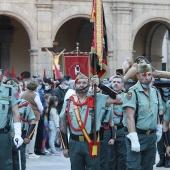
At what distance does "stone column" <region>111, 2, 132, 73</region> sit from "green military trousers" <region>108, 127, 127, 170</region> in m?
16.6

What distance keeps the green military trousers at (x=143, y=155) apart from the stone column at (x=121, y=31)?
61.0 feet

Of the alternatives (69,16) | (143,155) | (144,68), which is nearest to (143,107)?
(144,68)

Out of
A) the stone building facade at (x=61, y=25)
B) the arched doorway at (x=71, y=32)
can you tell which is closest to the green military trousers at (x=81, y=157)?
the stone building facade at (x=61, y=25)

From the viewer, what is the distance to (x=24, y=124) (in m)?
10.5

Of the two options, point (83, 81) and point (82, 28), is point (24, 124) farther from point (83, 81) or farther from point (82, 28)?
point (82, 28)

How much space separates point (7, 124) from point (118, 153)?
9.05 ft

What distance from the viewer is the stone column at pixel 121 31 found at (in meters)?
27.0

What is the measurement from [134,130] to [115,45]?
19.1m

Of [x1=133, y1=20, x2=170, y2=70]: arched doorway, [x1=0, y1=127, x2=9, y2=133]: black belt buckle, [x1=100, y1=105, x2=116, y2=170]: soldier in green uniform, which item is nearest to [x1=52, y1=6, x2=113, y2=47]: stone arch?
[x1=133, y1=20, x2=170, y2=70]: arched doorway

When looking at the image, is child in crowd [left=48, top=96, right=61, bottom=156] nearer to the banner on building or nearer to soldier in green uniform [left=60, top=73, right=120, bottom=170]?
soldier in green uniform [left=60, top=73, right=120, bottom=170]

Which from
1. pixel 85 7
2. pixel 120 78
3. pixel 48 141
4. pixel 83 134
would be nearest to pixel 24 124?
pixel 120 78

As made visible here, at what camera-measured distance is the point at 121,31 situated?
27.1 m

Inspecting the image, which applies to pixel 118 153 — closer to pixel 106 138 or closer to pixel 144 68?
pixel 106 138

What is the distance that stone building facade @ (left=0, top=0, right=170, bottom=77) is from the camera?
25.6m
